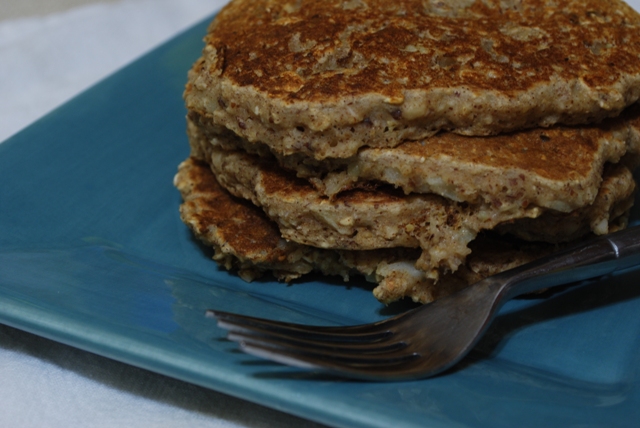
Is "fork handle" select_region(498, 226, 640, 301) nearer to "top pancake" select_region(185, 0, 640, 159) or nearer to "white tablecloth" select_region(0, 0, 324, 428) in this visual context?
"top pancake" select_region(185, 0, 640, 159)

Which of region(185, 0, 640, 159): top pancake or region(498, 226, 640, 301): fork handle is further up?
region(185, 0, 640, 159): top pancake

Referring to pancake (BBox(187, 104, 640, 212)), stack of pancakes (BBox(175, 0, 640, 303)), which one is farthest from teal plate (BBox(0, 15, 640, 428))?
pancake (BBox(187, 104, 640, 212))

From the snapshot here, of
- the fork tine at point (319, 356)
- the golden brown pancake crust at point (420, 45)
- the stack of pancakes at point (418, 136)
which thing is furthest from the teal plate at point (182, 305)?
the golden brown pancake crust at point (420, 45)

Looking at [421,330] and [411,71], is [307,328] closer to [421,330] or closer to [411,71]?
[421,330]

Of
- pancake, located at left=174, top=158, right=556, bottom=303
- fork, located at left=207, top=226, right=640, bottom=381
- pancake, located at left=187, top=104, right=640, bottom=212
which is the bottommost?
pancake, located at left=174, top=158, right=556, bottom=303

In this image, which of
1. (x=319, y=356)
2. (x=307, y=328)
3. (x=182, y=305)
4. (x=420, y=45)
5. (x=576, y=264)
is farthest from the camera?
(x=420, y=45)

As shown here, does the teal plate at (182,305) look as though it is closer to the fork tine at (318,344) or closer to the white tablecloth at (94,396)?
the fork tine at (318,344)

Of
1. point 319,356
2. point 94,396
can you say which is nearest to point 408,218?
point 319,356

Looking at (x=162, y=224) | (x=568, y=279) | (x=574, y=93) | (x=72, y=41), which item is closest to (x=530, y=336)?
(x=568, y=279)
